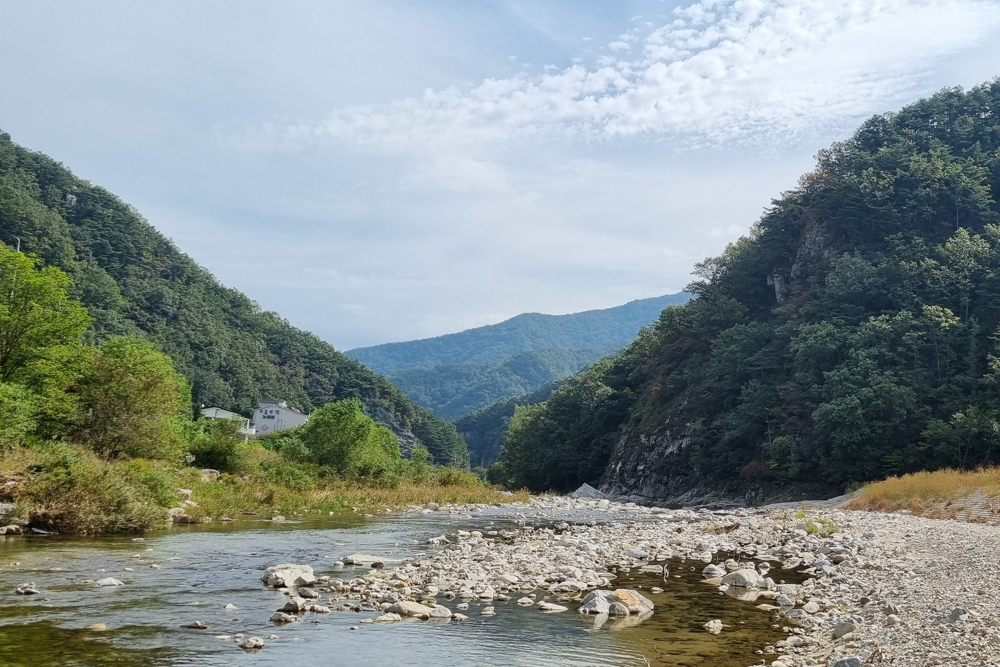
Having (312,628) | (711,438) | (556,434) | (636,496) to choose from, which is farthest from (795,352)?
(312,628)

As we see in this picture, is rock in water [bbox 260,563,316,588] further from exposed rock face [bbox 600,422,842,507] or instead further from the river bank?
exposed rock face [bbox 600,422,842,507]

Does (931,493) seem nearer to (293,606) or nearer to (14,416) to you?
(293,606)

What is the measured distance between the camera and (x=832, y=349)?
59156 mm

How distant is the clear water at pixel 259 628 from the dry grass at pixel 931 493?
18.9 meters

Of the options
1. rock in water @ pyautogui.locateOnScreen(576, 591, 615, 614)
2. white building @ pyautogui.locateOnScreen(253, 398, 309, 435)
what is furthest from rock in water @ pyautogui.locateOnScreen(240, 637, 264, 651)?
white building @ pyautogui.locateOnScreen(253, 398, 309, 435)

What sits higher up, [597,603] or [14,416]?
[14,416]

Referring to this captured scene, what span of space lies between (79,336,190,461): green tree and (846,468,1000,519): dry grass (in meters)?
32.5

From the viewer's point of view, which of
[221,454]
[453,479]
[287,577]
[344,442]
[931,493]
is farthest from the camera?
[453,479]

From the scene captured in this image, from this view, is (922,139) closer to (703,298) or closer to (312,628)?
(703,298)

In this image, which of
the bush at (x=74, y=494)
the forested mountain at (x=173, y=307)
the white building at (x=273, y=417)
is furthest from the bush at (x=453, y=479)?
the white building at (x=273, y=417)

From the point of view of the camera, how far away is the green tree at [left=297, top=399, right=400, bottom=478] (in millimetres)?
51656

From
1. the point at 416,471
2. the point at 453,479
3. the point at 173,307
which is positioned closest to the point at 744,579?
the point at 453,479

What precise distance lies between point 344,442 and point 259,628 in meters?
42.3

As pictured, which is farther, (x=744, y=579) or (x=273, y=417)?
(x=273, y=417)
